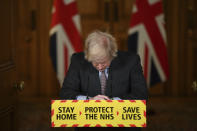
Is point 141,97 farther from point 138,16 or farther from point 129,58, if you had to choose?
point 138,16

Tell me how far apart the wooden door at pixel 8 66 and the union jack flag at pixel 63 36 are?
185 cm

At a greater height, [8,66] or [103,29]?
[103,29]

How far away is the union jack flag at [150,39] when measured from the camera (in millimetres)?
3941

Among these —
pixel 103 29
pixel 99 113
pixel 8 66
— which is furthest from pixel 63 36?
pixel 99 113

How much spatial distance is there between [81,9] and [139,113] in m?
3.53

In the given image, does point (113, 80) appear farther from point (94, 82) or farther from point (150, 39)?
point (150, 39)

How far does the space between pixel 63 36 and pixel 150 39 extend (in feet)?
3.47

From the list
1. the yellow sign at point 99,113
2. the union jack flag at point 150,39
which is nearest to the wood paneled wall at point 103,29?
the union jack flag at point 150,39

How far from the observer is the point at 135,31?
3.96 metres

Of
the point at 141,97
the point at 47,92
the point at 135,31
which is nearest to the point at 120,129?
the point at 141,97

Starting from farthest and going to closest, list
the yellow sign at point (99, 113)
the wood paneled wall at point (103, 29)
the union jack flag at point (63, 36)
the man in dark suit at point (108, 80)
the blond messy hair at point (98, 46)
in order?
the wood paneled wall at point (103, 29) → the union jack flag at point (63, 36) → the man in dark suit at point (108, 80) → the blond messy hair at point (98, 46) → the yellow sign at point (99, 113)

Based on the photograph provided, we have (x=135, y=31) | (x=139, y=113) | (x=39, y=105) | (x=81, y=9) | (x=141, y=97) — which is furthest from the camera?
(x=81, y=9)

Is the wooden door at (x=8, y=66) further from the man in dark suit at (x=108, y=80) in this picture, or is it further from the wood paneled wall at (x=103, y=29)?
the wood paneled wall at (x=103, y=29)

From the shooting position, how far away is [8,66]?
1903 millimetres
